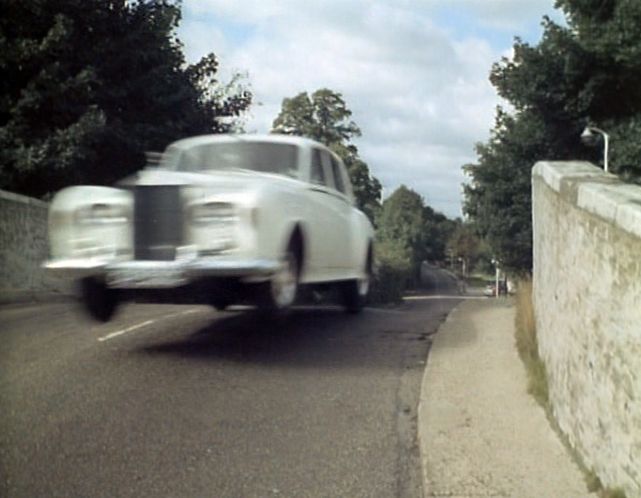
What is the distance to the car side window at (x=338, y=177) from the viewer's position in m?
11.4

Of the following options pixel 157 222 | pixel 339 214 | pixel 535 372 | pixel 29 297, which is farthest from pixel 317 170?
pixel 29 297

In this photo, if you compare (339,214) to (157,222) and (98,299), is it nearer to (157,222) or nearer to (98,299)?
(98,299)

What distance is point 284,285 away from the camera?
29.0 ft

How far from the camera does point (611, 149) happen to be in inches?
1013

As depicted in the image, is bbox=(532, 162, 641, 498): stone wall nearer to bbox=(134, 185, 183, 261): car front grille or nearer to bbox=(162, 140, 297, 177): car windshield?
bbox=(162, 140, 297, 177): car windshield

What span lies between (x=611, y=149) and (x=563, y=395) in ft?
64.6

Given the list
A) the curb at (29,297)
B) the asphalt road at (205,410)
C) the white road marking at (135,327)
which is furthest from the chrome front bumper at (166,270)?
the curb at (29,297)

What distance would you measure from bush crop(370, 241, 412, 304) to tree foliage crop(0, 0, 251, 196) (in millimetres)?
4828

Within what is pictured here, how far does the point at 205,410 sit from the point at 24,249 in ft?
33.1

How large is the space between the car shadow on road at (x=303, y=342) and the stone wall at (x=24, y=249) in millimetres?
5541

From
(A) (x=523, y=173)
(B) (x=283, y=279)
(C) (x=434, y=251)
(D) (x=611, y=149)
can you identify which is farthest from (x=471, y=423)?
(C) (x=434, y=251)

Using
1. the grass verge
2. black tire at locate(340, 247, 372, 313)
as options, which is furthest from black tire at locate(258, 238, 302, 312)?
black tire at locate(340, 247, 372, 313)

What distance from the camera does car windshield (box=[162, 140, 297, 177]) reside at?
31.8 feet

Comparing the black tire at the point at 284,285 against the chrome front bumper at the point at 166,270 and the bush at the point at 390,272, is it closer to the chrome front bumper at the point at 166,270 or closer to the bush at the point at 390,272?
the chrome front bumper at the point at 166,270
